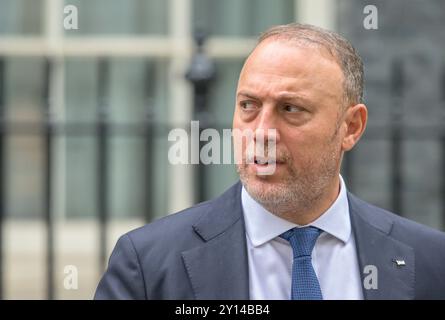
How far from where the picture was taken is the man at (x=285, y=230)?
2.69 m

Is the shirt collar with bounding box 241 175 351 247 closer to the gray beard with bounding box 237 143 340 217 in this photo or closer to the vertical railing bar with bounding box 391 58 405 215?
the gray beard with bounding box 237 143 340 217

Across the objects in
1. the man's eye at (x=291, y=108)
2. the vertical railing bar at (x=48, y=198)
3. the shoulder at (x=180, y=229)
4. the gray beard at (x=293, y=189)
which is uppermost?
the man's eye at (x=291, y=108)

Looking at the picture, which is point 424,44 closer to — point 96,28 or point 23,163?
point 96,28

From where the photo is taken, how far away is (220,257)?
2.72 metres

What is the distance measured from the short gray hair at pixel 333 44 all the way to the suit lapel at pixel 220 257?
18.6 inches

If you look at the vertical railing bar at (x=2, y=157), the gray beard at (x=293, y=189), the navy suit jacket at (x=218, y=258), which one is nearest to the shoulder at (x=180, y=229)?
the navy suit jacket at (x=218, y=258)

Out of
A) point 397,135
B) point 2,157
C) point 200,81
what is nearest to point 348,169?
point 397,135

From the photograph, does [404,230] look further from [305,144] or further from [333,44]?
[333,44]

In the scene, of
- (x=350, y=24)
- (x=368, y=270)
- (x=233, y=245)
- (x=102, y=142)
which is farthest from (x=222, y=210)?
(x=350, y=24)

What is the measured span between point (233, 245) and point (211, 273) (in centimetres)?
10

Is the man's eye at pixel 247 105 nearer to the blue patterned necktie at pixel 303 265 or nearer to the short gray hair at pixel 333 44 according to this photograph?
the short gray hair at pixel 333 44

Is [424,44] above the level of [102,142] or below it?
above

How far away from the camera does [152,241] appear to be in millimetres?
2789

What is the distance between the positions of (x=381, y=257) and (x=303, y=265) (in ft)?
0.81
